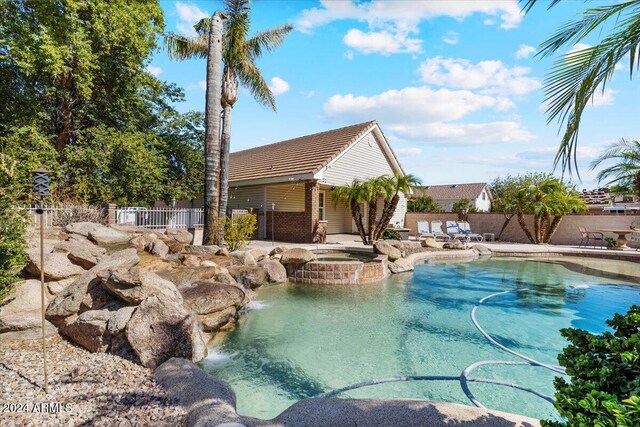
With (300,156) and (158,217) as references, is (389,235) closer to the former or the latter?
(300,156)

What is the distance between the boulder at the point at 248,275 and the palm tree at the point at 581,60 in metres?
7.67

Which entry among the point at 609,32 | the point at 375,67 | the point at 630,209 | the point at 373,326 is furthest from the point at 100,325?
the point at 630,209

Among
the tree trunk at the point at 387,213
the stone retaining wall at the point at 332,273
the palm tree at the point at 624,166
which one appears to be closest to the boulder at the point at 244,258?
the stone retaining wall at the point at 332,273

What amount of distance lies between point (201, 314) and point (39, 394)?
9.24 ft

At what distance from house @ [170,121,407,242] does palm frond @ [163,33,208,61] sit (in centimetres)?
661

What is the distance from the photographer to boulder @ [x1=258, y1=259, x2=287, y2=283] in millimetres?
10220

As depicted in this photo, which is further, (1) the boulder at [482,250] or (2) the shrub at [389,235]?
(2) the shrub at [389,235]

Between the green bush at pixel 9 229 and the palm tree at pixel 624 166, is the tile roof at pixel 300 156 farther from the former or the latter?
the green bush at pixel 9 229

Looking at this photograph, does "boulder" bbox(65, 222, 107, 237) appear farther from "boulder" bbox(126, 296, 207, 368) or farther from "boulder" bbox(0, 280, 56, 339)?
"boulder" bbox(126, 296, 207, 368)

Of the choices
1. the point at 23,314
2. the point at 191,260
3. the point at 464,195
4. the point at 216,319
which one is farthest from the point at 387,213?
the point at 464,195

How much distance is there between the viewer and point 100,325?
4926 mm

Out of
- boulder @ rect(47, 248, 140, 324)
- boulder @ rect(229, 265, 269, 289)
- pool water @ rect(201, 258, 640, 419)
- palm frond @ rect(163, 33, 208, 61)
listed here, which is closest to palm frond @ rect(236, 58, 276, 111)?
palm frond @ rect(163, 33, 208, 61)

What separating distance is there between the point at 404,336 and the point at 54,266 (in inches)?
273

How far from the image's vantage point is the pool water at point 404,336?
4426mm
